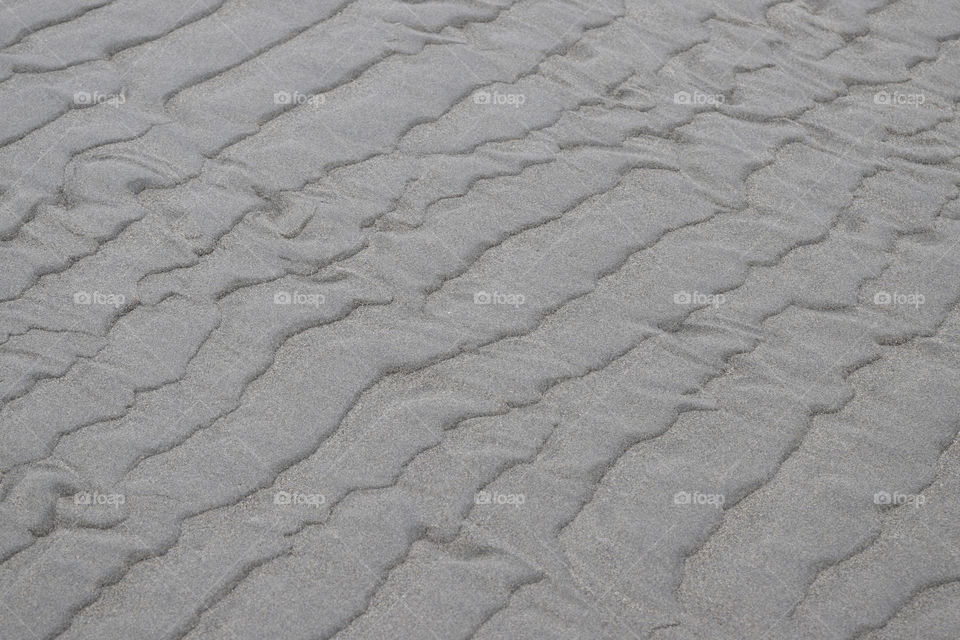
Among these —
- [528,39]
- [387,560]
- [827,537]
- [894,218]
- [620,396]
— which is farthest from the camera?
[528,39]

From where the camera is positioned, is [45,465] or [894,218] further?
[894,218]

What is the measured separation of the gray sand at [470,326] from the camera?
2443 mm

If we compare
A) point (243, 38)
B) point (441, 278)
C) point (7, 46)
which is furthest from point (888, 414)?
point (7, 46)

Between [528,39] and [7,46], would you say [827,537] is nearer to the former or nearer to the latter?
[528,39]

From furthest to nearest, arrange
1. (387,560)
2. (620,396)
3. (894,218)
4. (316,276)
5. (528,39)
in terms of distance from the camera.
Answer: (528,39) < (894,218) < (316,276) < (620,396) < (387,560)

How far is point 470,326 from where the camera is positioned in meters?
3.06

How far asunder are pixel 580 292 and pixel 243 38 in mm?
1597

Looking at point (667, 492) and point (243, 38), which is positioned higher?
point (243, 38)

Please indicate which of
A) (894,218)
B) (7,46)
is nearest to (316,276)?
(7,46)

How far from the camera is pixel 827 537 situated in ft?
8.68

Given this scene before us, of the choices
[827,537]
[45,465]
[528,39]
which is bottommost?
[827,537]

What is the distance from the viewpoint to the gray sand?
8.02 feet

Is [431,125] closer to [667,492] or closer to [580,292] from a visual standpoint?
[580,292]

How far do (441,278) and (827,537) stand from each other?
1280 millimetres
